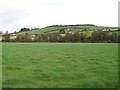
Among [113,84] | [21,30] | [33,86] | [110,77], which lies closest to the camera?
[33,86]

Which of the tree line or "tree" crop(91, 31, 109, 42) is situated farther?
"tree" crop(91, 31, 109, 42)

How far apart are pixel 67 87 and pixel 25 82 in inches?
81.0

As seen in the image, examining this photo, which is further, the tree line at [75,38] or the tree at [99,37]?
the tree at [99,37]

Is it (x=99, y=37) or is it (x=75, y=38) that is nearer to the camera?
(x=75, y=38)

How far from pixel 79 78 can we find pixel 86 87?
2.50m

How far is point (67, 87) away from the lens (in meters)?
12.0

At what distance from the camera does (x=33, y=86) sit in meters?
11.9

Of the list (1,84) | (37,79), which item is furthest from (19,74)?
(1,84)

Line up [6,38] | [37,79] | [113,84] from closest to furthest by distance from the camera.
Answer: [113,84]
[37,79]
[6,38]

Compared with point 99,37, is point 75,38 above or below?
below

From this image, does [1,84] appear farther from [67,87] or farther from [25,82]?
[67,87]

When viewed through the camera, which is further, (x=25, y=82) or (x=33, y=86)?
(x=25, y=82)

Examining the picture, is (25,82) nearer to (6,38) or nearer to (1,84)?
(1,84)

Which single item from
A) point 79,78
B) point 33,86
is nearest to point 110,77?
point 79,78
